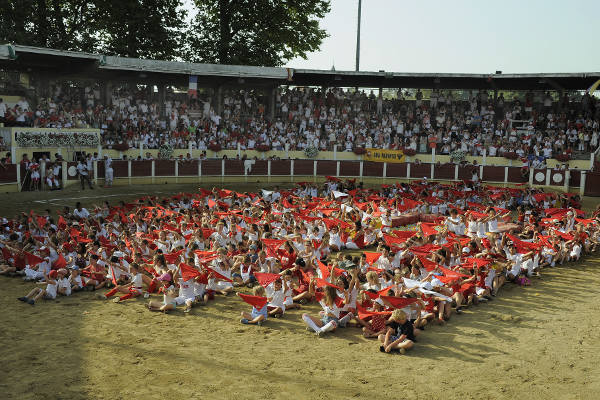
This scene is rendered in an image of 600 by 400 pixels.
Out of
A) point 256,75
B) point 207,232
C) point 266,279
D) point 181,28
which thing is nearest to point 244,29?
point 181,28

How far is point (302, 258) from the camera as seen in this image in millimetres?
12352

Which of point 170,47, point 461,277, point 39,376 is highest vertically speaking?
point 170,47

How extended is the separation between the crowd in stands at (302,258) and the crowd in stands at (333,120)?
1352 centimetres

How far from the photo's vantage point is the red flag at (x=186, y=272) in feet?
35.8

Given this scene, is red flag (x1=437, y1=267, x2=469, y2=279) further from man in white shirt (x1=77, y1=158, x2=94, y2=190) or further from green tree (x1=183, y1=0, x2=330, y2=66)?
green tree (x1=183, y1=0, x2=330, y2=66)

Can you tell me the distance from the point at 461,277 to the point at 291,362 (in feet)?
14.0

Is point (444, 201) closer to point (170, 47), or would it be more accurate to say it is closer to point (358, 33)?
point (358, 33)

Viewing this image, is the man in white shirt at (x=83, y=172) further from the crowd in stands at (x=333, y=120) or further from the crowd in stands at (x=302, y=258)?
the crowd in stands at (x=302, y=258)

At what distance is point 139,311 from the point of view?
10.7m

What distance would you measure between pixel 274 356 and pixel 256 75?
26696 mm

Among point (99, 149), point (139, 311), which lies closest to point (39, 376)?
point (139, 311)

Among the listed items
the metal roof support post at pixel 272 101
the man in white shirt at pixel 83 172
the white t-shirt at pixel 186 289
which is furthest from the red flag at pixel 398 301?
the metal roof support post at pixel 272 101

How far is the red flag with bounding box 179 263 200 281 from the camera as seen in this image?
35.8 ft

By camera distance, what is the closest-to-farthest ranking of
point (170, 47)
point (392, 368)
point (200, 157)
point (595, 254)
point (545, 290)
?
point (392, 368) → point (545, 290) → point (595, 254) → point (200, 157) → point (170, 47)
